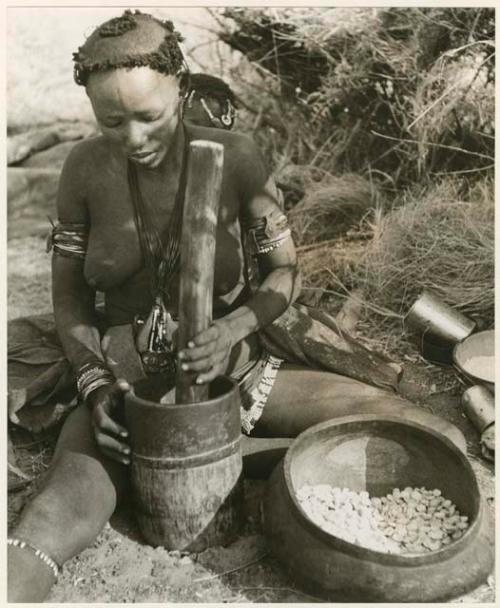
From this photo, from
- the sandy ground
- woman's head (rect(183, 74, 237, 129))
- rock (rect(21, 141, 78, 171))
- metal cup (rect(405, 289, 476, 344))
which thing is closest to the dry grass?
metal cup (rect(405, 289, 476, 344))

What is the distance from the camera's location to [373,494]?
2773mm

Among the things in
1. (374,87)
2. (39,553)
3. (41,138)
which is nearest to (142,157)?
(39,553)

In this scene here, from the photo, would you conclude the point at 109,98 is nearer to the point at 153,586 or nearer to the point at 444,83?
the point at 153,586

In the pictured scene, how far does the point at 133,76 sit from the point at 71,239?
785 millimetres

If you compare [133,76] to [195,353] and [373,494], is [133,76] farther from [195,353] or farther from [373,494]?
[373,494]

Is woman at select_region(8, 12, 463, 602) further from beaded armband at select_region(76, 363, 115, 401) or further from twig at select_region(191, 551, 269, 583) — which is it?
twig at select_region(191, 551, 269, 583)

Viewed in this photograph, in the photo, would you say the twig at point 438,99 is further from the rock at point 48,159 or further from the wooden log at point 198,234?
the rock at point 48,159

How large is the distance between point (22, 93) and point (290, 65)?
3741 mm

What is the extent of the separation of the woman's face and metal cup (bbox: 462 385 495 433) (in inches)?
68.2

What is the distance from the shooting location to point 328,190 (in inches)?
203

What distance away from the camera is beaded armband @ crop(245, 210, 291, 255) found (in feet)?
9.37

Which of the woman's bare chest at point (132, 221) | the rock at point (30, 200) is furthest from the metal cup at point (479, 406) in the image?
the rock at point (30, 200)

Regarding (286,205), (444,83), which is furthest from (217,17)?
(444,83)

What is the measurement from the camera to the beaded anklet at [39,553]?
7.51ft
